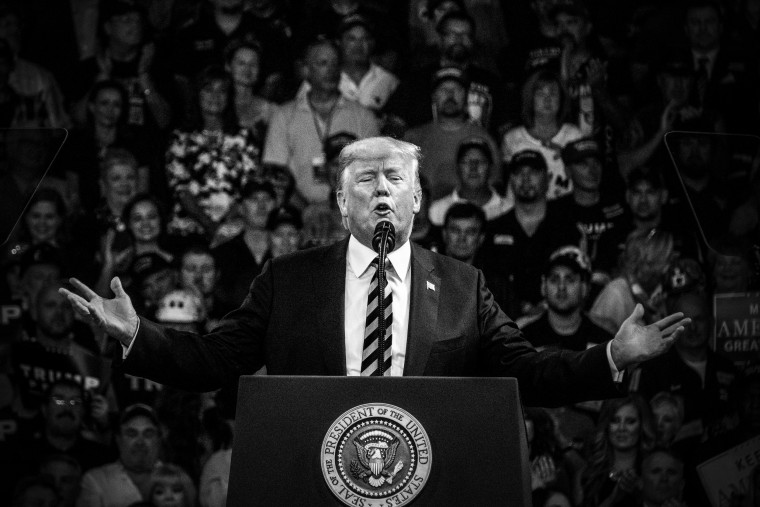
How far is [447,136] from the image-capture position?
452cm

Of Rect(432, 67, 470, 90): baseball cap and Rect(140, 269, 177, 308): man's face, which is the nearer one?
Rect(140, 269, 177, 308): man's face

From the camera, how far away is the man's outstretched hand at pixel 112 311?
1.97 m

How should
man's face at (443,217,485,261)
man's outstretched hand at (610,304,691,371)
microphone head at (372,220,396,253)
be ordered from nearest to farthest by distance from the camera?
man's outstretched hand at (610,304,691,371) → microphone head at (372,220,396,253) → man's face at (443,217,485,261)

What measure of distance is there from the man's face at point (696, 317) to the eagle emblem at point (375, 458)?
3125 mm

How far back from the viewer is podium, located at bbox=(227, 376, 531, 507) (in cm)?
159

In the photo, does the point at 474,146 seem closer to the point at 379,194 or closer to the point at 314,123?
the point at 314,123

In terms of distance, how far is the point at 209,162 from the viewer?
4453mm

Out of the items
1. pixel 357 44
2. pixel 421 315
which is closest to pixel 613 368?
pixel 421 315

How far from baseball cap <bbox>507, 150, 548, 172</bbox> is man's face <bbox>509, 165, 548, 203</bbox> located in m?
0.01

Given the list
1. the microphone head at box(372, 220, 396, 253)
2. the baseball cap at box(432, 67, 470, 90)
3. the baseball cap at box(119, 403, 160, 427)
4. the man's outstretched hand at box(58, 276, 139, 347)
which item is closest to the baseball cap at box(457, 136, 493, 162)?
the baseball cap at box(432, 67, 470, 90)

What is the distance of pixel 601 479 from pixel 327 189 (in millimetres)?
1914

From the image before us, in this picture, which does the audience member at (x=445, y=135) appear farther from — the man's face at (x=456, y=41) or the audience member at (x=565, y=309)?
the audience member at (x=565, y=309)

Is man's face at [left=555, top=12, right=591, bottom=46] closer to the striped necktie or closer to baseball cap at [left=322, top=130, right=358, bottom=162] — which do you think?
baseball cap at [left=322, top=130, right=358, bottom=162]

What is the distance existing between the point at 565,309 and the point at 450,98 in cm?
119
